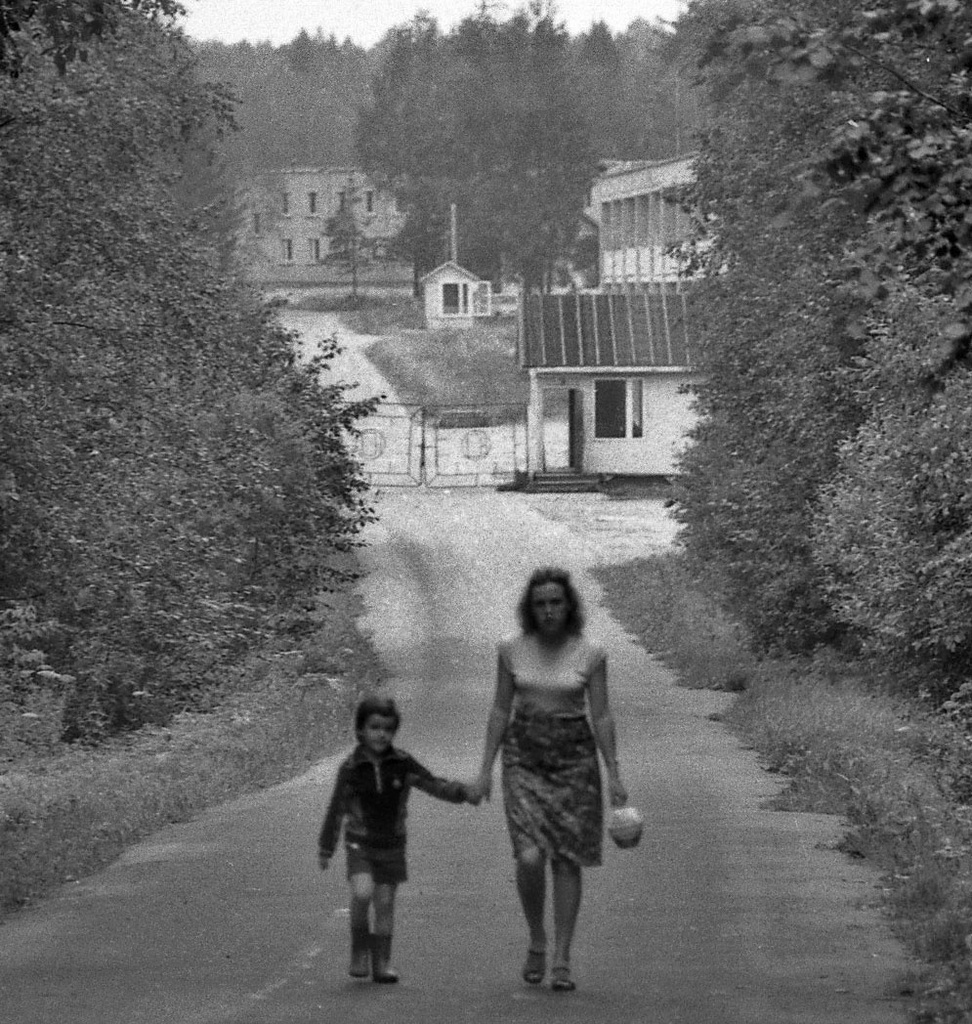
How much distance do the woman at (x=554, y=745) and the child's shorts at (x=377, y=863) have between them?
0.45 metres

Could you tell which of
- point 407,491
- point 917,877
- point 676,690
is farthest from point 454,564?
point 917,877

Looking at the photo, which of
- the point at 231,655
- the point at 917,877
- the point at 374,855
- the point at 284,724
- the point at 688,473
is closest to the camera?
the point at 374,855

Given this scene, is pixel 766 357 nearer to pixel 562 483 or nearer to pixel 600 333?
pixel 562 483

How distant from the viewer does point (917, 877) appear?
1267 centimetres

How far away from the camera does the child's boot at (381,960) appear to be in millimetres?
10070

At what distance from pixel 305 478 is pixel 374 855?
87.0 ft

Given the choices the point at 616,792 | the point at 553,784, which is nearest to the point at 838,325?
the point at 616,792

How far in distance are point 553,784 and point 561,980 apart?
32.6 inches

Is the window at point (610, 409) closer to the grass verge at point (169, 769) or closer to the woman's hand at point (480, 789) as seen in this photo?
the grass verge at point (169, 769)

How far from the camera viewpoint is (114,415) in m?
27.6

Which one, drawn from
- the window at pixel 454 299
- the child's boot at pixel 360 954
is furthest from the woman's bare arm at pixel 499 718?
the window at pixel 454 299

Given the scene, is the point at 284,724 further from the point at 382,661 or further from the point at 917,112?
the point at 917,112

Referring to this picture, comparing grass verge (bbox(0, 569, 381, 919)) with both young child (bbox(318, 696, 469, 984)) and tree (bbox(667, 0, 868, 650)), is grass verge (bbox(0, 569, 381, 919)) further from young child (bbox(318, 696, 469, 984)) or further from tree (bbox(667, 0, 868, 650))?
tree (bbox(667, 0, 868, 650))

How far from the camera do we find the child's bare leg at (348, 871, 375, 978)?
390 inches
